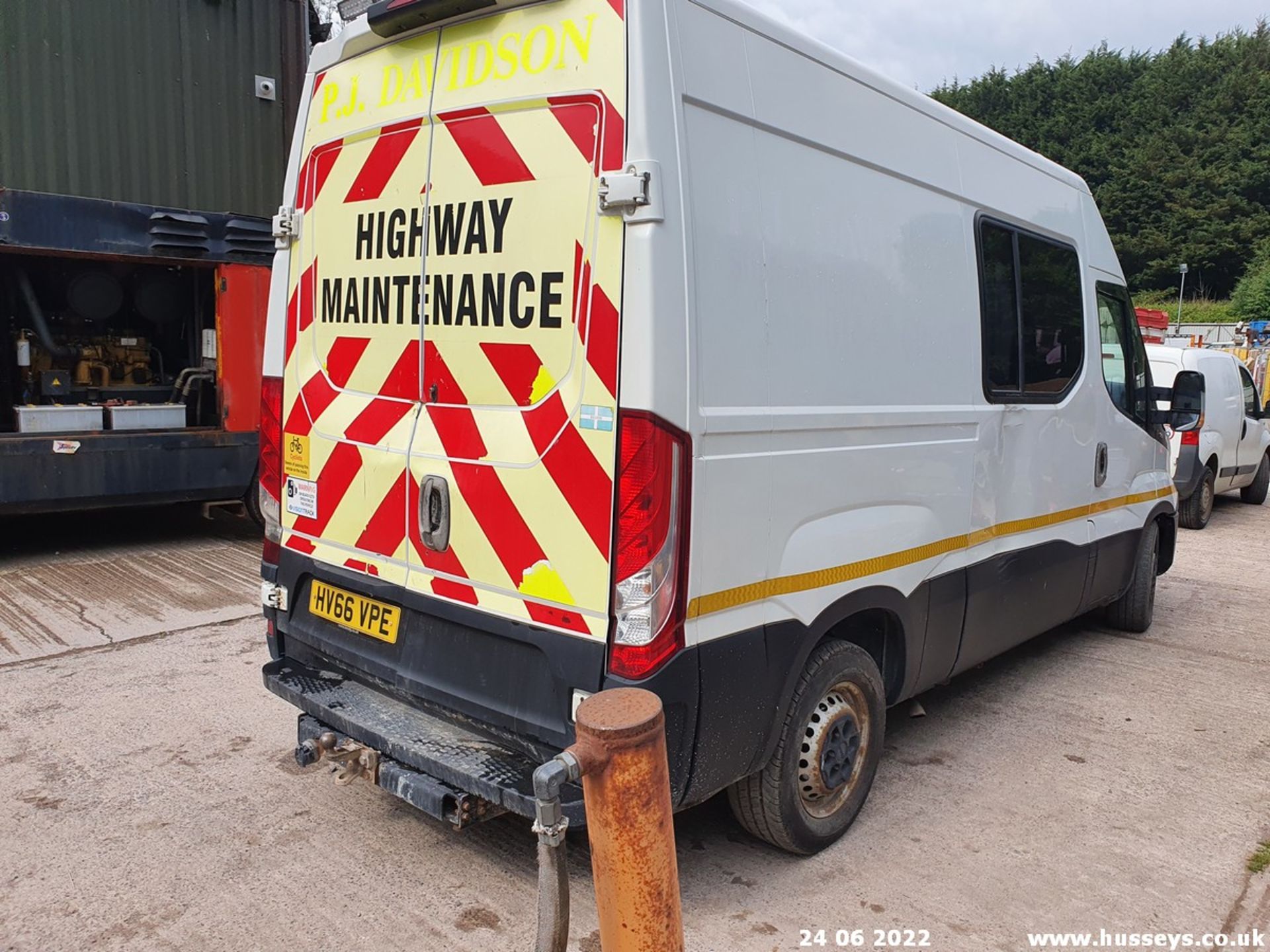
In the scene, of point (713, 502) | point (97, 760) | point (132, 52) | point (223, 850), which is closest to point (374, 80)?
point (713, 502)

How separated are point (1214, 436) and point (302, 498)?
994 cm

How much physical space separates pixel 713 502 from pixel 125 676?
3.59m

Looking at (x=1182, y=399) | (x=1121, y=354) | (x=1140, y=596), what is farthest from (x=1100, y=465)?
(x=1140, y=596)

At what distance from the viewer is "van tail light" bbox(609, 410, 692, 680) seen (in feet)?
8.22

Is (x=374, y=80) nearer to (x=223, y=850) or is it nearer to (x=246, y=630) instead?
(x=223, y=850)

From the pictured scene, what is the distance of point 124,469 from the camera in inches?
286

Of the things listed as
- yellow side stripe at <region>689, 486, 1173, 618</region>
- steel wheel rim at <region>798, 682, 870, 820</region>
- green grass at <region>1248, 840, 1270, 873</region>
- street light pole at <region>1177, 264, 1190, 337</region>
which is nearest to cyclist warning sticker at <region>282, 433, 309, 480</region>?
yellow side stripe at <region>689, 486, 1173, 618</region>

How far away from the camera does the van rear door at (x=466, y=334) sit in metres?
2.61

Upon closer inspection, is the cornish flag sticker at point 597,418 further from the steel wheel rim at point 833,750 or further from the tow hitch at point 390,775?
the steel wheel rim at point 833,750

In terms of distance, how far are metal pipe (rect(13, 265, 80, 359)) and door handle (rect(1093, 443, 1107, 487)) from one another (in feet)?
24.9

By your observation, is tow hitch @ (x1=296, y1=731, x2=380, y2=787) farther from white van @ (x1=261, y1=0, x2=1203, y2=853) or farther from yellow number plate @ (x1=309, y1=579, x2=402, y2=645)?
yellow number plate @ (x1=309, y1=579, x2=402, y2=645)

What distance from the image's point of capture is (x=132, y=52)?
24.9ft

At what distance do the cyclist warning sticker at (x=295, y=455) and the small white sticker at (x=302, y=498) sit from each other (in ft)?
0.09

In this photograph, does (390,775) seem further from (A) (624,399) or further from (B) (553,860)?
(A) (624,399)
